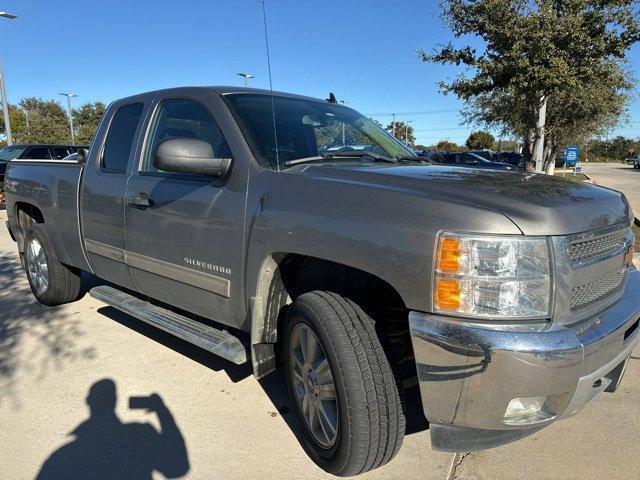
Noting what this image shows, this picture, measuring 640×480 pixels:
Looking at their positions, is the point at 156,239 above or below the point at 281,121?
below

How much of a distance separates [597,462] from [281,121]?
2624mm

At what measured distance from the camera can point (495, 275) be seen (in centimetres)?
196

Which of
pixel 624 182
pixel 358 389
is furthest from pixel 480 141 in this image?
pixel 358 389

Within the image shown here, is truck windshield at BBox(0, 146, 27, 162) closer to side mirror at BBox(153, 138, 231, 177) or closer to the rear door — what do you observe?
the rear door

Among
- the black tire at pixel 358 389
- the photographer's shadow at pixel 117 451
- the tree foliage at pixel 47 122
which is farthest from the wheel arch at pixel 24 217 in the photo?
the tree foliage at pixel 47 122

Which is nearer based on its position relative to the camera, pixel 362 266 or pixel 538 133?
pixel 362 266

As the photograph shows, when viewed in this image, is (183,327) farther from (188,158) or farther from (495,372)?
(495,372)

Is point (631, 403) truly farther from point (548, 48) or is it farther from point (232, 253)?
point (548, 48)

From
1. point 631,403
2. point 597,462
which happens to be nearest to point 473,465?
point 597,462

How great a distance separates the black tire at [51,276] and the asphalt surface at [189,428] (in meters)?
0.84

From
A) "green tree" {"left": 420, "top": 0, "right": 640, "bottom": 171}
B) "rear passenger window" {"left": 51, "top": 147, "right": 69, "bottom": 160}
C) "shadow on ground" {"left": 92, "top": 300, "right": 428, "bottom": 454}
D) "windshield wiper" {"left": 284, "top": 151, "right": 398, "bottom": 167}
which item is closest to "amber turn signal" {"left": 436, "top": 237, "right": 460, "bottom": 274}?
"windshield wiper" {"left": 284, "top": 151, "right": 398, "bottom": 167}

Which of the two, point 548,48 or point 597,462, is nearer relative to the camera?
point 597,462

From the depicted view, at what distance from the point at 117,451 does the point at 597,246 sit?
2672 millimetres

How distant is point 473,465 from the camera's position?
2656 millimetres
